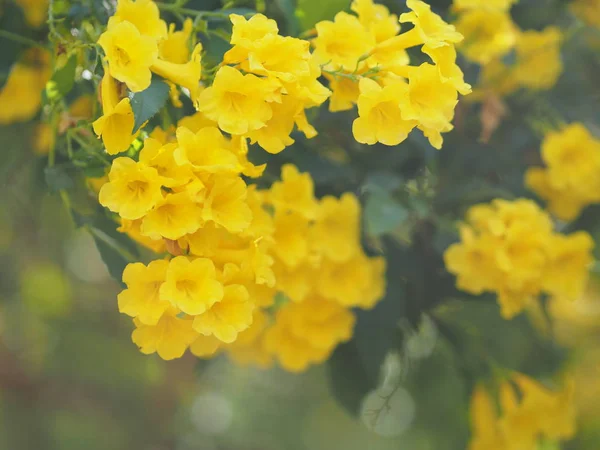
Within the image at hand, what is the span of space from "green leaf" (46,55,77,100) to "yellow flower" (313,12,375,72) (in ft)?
0.67

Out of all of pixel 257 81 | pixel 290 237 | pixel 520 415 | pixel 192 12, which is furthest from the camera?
pixel 520 415

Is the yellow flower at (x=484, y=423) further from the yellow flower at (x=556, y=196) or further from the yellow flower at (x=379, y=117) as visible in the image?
the yellow flower at (x=379, y=117)

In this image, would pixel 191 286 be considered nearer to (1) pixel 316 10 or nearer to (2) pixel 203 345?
(2) pixel 203 345

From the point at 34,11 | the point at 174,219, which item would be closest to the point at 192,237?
the point at 174,219

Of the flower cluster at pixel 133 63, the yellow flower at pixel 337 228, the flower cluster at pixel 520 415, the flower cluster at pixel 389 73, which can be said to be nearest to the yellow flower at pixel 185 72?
the flower cluster at pixel 133 63

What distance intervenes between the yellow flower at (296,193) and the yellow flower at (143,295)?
0.19 meters

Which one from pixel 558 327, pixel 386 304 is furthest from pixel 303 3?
pixel 558 327

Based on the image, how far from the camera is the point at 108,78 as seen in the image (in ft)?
1.77

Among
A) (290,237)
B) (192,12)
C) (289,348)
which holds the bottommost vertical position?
(289,348)

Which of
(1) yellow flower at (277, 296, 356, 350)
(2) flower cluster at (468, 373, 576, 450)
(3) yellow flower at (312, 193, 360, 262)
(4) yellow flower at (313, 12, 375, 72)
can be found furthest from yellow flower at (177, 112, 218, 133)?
(2) flower cluster at (468, 373, 576, 450)

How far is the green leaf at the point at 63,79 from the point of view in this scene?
0.61m

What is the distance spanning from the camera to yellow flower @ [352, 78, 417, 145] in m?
0.56

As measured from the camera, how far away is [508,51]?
0.92 m

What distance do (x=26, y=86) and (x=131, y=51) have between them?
16.6 inches
